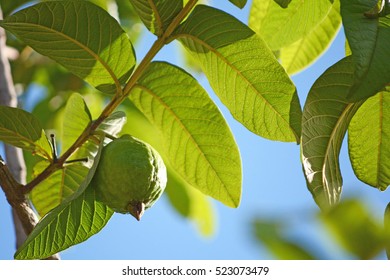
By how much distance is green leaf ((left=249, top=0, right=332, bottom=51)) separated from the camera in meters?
1.52

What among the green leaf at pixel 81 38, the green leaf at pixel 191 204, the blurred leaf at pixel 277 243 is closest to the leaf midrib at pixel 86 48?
the green leaf at pixel 81 38

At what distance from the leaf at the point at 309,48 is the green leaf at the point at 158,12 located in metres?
0.58

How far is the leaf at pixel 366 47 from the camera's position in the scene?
93 cm

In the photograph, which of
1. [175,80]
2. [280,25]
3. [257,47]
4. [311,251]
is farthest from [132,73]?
[311,251]

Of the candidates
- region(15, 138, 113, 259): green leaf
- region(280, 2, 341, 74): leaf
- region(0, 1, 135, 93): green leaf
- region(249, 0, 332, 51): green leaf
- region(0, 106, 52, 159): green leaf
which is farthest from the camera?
region(280, 2, 341, 74): leaf

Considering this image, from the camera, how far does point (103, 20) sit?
53.1 inches

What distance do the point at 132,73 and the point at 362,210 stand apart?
1182 mm

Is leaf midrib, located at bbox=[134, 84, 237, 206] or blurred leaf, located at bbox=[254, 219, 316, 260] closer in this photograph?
blurred leaf, located at bbox=[254, 219, 316, 260]

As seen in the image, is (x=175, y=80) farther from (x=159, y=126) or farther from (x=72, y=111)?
(x=72, y=111)

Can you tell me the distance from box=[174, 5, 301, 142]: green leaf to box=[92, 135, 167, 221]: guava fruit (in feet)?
0.80

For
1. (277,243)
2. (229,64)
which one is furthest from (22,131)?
(277,243)

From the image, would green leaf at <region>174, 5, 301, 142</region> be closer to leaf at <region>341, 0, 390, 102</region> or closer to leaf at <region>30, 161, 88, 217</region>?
leaf at <region>341, 0, 390, 102</region>

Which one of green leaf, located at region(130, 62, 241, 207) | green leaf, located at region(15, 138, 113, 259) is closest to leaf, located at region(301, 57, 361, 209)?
green leaf, located at region(130, 62, 241, 207)

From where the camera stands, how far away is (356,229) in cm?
33
